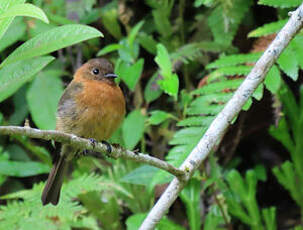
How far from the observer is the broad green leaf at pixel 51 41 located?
175 cm

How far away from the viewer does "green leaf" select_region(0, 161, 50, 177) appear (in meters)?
3.61

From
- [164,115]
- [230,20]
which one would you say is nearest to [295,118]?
[230,20]

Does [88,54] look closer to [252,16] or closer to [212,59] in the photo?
[212,59]

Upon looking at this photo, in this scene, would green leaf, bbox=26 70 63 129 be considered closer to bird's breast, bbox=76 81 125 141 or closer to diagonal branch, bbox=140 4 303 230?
bird's breast, bbox=76 81 125 141

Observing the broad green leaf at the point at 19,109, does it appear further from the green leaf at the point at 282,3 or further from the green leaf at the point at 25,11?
the green leaf at the point at 25,11

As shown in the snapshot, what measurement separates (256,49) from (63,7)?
159 centimetres

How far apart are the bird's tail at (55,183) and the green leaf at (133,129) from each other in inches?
16.4

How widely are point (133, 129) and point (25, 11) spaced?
6.46ft

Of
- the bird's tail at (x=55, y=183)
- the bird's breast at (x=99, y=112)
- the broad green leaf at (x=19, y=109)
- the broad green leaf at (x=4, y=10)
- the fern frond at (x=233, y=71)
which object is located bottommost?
the broad green leaf at (x=19, y=109)

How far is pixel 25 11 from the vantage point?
1.58m

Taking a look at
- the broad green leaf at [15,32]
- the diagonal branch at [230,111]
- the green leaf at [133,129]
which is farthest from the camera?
the broad green leaf at [15,32]

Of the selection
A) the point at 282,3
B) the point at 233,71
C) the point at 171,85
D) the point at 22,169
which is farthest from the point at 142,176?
the point at 282,3

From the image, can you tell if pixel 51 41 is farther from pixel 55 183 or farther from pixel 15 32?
pixel 15 32

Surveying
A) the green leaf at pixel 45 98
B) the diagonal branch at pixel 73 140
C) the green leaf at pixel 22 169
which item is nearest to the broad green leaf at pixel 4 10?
the diagonal branch at pixel 73 140
